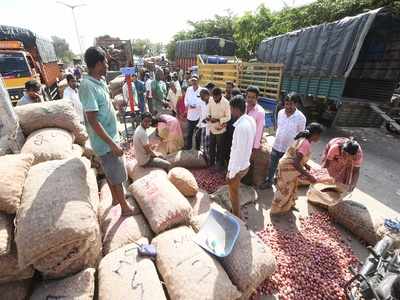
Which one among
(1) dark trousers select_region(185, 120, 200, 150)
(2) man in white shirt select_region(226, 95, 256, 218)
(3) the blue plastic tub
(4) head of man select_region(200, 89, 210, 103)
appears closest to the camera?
(2) man in white shirt select_region(226, 95, 256, 218)

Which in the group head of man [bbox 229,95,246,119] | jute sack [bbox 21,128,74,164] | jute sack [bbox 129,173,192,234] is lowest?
jute sack [bbox 129,173,192,234]

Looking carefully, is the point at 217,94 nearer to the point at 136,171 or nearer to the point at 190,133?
the point at 190,133

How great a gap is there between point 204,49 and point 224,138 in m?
12.6

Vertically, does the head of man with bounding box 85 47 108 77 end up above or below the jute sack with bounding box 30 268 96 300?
above

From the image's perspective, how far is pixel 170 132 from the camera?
5082 millimetres

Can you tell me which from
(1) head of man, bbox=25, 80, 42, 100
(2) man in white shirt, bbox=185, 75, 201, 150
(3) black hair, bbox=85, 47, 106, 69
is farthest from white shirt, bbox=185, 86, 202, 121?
(3) black hair, bbox=85, 47, 106, 69

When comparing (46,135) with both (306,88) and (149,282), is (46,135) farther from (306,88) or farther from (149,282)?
(306,88)

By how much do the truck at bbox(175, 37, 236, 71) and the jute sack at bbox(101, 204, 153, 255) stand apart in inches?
517

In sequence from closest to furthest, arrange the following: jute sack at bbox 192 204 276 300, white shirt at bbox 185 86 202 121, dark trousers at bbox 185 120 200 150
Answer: jute sack at bbox 192 204 276 300
white shirt at bbox 185 86 202 121
dark trousers at bbox 185 120 200 150

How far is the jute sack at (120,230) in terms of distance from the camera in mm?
2219

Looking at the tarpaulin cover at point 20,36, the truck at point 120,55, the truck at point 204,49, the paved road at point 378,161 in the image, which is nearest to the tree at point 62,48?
the truck at point 120,55

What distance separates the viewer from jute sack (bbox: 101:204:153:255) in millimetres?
2219

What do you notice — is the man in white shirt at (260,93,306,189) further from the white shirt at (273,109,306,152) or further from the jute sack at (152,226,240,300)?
the jute sack at (152,226,240,300)

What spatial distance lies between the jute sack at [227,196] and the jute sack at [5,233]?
2.55 m
